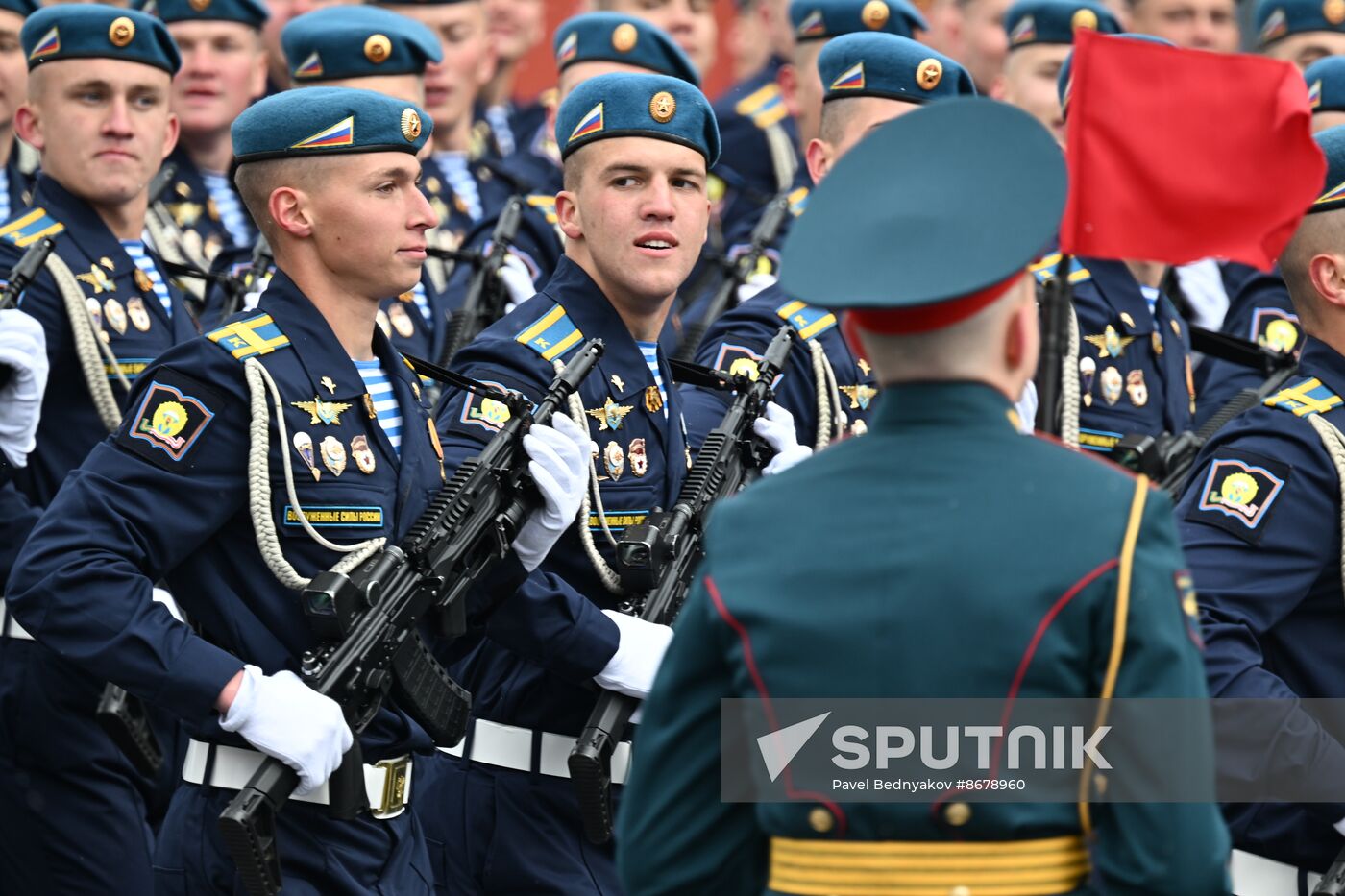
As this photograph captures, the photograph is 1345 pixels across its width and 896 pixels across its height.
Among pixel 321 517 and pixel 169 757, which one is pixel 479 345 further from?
pixel 169 757

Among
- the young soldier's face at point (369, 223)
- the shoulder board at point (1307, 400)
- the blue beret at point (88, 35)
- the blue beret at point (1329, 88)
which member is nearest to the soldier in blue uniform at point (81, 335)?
the blue beret at point (88, 35)

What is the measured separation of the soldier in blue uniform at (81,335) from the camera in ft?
19.2

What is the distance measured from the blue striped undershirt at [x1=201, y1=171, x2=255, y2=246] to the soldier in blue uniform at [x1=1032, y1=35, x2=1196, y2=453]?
3111 mm

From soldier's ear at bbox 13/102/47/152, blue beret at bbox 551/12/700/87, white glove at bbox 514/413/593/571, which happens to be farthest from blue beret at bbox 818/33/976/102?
soldier's ear at bbox 13/102/47/152

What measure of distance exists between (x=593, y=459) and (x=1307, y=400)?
1.64 meters

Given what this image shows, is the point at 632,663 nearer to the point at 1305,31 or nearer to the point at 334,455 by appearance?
the point at 334,455

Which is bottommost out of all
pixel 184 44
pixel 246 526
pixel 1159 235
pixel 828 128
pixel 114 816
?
pixel 114 816

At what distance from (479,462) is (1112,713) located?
7.26 ft

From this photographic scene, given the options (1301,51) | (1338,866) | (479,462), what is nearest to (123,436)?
(479,462)

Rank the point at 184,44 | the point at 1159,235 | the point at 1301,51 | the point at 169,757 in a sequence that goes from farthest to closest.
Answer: the point at 1301,51 < the point at 184,44 < the point at 169,757 < the point at 1159,235

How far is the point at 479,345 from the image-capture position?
536 cm

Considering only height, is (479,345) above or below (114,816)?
above

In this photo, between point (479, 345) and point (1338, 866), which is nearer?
point (1338, 866)

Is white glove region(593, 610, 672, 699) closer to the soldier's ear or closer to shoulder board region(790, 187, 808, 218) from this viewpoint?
the soldier's ear
